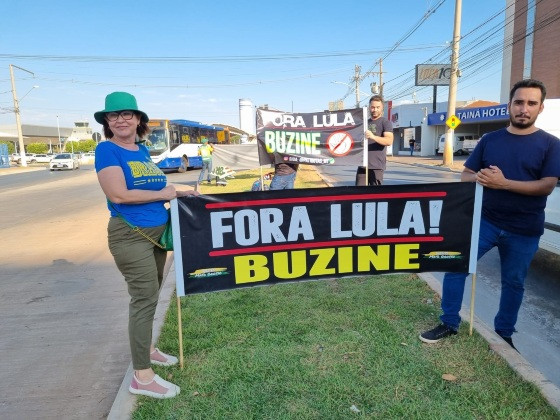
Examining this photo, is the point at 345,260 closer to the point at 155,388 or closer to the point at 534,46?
the point at 155,388

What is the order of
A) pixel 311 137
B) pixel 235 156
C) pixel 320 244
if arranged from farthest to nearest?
pixel 235 156
pixel 311 137
pixel 320 244

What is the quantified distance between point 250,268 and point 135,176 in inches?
45.3

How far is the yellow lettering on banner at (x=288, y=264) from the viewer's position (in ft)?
10.4

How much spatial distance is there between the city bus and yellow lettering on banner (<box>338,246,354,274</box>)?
64.2 ft

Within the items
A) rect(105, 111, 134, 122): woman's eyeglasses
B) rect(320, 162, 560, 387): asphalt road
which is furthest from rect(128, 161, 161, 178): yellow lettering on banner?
rect(320, 162, 560, 387): asphalt road

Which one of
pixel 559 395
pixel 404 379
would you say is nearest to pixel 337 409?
pixel 404 379

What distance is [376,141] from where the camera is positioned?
20.2 feet

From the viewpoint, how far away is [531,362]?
3.06 meters

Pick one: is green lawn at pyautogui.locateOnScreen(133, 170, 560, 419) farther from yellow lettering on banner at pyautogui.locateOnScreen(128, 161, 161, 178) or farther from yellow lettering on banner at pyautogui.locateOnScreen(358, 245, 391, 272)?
yellow lettering on banner at pyautogui.locateOnScreen(128, 161, 161, 178)

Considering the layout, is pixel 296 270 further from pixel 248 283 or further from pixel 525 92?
pixel 525 92

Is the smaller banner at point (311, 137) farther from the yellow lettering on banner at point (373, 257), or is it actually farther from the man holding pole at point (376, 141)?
the yellow lettering on banner at point (373, 257)

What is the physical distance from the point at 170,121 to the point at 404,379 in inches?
923

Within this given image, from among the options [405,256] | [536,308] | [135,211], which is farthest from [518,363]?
[135,211]

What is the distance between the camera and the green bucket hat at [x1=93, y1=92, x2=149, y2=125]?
2434mm
